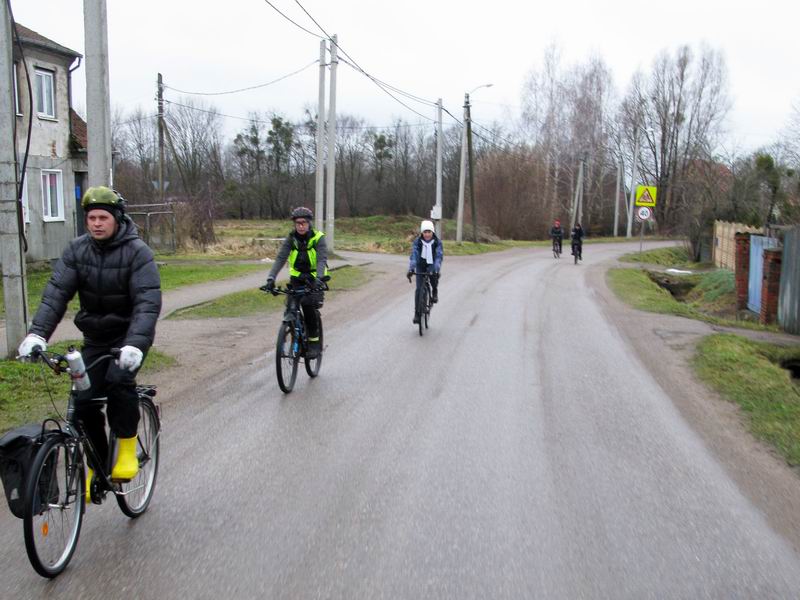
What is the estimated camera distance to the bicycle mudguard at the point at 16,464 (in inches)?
143

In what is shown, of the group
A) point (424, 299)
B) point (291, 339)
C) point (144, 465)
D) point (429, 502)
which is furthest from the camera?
point (424, 299)

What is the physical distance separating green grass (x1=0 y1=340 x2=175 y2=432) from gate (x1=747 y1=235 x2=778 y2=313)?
47.1 feet

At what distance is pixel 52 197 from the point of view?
23.2 meters

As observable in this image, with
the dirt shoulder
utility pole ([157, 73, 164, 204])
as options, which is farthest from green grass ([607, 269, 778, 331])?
utility pole ([157, 73, 164, 204])

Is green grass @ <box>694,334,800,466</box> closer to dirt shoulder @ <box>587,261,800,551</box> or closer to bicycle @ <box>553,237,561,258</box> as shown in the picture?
dirt shoulder @ <box>587,261,800,551</box>

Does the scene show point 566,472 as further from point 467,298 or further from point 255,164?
point 255,164

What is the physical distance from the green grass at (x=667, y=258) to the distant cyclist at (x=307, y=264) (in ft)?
89.2

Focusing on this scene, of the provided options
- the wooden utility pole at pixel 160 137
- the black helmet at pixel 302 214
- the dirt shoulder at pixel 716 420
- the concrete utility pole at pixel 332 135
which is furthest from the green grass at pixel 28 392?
the wooden utility pole at pixel 160 137

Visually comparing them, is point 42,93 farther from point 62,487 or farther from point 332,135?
point 62,487

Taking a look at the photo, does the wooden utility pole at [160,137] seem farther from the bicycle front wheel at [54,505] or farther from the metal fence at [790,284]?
the bicycle front wheel at [54,505]

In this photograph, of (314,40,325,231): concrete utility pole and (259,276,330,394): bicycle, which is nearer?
(259,276,330,394): bicycle

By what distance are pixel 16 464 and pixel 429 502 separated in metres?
2.42

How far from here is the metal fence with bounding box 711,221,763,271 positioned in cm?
2743

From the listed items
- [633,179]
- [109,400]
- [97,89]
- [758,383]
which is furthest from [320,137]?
[633,179]
